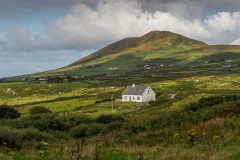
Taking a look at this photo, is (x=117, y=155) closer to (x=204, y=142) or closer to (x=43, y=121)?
(x=204, y=142)

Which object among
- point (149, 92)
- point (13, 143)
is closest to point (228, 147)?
point (13, 143)

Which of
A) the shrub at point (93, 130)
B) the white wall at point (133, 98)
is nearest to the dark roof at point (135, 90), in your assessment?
the white wall at point (133, 98)

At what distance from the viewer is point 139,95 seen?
96125mm

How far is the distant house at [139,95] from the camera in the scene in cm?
9519

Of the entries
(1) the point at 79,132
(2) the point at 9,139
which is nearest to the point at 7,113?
(1) the point at 79,132

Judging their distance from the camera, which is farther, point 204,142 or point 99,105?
point 99,105

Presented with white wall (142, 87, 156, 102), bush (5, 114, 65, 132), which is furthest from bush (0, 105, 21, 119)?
white wall (142, 87, 156, 102)

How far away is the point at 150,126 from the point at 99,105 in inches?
2250

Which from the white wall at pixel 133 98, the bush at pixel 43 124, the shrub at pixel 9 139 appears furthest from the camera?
the white wall at pixel 133 98

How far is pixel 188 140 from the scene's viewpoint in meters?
14.6

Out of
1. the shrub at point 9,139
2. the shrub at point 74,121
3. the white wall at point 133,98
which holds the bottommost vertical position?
the white wall at point 133,98

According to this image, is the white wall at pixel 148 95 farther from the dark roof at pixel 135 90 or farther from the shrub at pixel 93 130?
the shrub at pixel 93 130

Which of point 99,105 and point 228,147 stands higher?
point 228,147

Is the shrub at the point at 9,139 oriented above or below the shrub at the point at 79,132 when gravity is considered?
above
